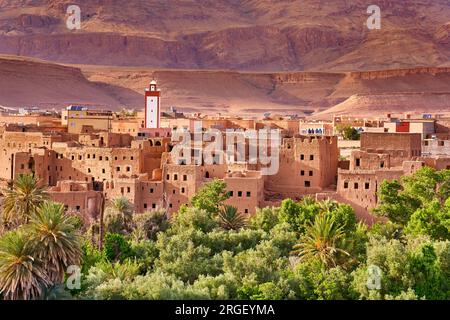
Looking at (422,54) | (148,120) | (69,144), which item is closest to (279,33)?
(422,54)

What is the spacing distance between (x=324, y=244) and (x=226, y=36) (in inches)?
6081

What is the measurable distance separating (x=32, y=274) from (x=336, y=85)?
123m

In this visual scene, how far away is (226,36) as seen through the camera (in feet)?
586

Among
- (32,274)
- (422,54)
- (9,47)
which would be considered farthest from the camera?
(9,47)

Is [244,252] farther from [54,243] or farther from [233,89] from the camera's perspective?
[233,89]

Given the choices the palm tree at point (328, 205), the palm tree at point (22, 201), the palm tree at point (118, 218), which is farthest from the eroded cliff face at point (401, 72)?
the palm tree at point (22, 201)

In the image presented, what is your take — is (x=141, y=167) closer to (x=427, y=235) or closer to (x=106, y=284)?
(x=427, y=235)

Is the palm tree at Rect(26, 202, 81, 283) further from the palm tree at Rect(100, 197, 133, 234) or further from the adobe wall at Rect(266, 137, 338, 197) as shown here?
the adobe wall at Rect(266, 137, 338, 197)

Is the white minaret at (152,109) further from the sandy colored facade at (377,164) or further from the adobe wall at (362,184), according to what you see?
the adobe wall at (362,184)

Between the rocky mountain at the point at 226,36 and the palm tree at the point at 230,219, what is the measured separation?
412 ft

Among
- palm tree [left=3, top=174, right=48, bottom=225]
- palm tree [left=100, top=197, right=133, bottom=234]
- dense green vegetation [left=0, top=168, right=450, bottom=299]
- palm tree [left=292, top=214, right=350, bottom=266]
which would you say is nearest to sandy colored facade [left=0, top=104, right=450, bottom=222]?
dense green vegetation [left=0, top=168, right=450, bottom=299]

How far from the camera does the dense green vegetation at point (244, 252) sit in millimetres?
21328
